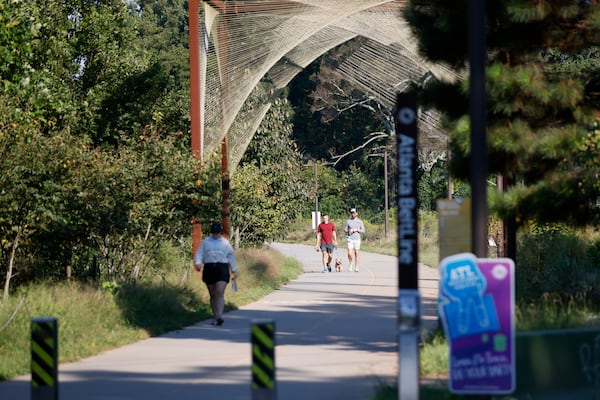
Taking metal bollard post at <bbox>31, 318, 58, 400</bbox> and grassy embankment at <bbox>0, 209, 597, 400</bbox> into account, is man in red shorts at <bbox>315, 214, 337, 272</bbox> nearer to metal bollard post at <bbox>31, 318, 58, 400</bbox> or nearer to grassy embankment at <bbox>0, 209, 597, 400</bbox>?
grassy embankment at <bbox>0, 209, 597, 400</bbox>

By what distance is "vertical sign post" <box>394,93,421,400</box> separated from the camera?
24.1 feet

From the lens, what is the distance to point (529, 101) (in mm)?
12805

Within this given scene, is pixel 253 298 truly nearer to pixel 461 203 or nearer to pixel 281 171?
pixel 461 203

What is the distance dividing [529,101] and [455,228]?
6.62 ft

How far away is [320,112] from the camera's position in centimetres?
7200

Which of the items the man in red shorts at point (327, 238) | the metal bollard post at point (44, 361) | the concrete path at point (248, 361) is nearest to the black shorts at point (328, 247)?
the man in red shorts at point (327, 238)

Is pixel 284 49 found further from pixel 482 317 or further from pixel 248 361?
pixel 482 317

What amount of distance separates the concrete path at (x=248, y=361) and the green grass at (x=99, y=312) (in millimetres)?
341

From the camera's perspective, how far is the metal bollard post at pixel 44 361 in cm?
816

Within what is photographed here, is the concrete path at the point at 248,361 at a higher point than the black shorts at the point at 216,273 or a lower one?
lower

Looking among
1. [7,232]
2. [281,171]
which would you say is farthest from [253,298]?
[281,171]

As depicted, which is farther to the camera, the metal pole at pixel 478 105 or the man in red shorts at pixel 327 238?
the man in red shorts at pixel 327 238

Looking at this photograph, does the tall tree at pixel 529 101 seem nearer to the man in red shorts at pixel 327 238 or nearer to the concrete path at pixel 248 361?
the concrete path at pixel 248 361

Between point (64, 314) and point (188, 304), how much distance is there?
4.52 m
